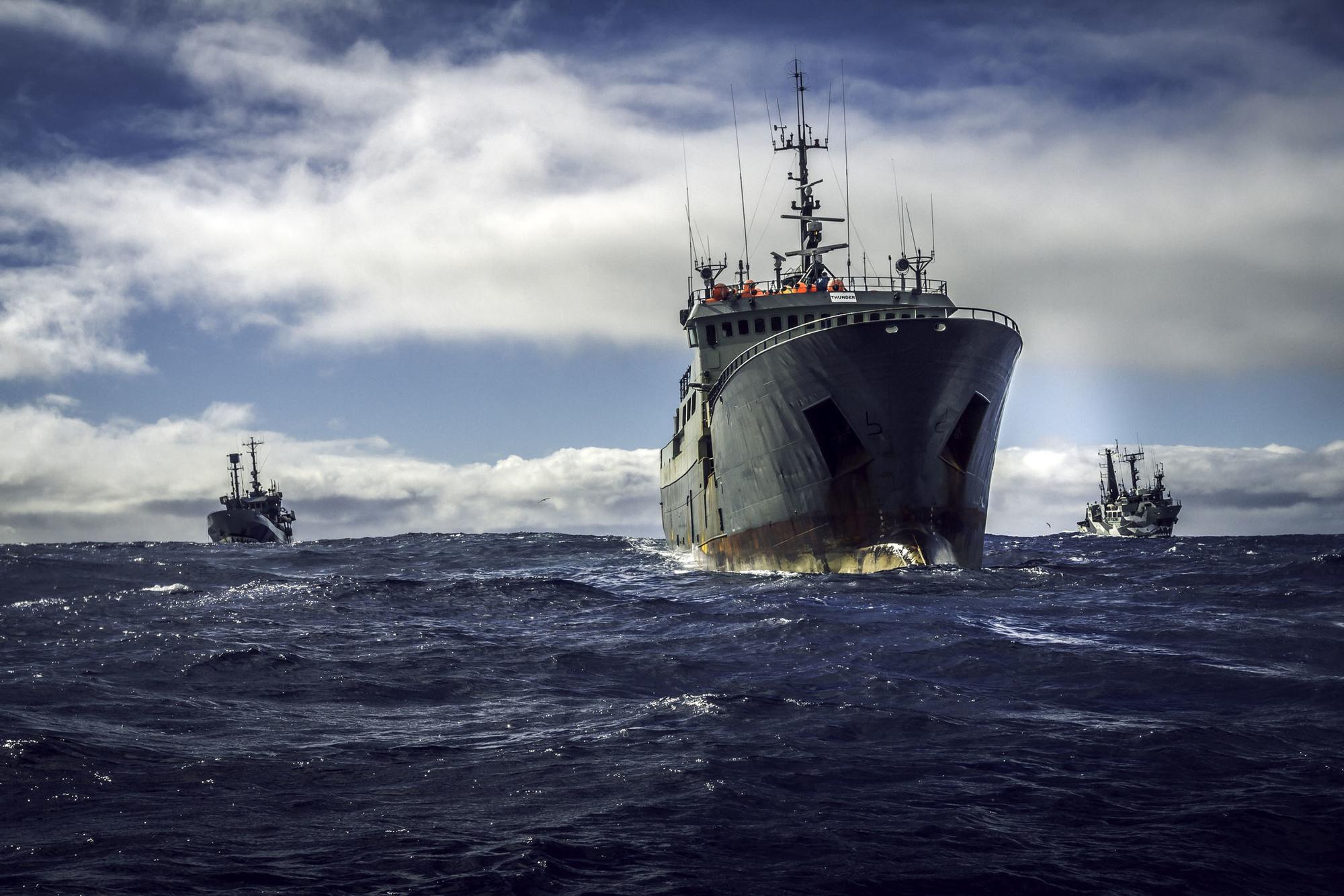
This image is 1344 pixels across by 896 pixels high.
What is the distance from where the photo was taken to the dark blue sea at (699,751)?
235 inches

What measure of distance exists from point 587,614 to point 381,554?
105 feet

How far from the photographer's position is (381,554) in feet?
160

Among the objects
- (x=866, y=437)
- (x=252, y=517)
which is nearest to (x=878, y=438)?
(x=866, y=437)

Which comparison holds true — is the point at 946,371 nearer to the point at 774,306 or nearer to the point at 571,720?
the point at 774,306

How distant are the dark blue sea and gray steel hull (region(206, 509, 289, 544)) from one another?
206ft

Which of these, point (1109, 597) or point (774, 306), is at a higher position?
point (774, 306)

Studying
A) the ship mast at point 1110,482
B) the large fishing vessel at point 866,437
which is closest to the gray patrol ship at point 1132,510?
the ship mast at point 1110,482

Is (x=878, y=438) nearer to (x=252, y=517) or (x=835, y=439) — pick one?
(x=835, y=439)

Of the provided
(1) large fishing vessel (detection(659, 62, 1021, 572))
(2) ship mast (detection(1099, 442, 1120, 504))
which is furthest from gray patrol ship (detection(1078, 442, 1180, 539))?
(1) large fishing vessel (detection(659, 62, 1021, 572))

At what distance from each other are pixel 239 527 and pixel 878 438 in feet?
227

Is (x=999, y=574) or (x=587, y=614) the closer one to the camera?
(x=587, y=614)

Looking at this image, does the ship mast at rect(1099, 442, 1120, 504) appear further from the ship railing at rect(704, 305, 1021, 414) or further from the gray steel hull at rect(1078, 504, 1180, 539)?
the ship railing at rect(704, 305, 1021, 414)

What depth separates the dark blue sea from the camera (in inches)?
235

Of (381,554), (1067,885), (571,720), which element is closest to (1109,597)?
(571,720)
